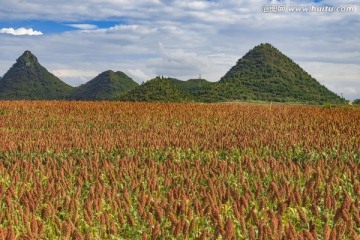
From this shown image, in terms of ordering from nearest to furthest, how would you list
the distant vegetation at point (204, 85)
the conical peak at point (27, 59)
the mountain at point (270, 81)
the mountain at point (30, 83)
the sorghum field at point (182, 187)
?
the sorghum field at point (182, 187)
the distant vegetation at point (204, 85)
the mountain at point (270, 81)
the mountain at point (30, 83)
the conical peak at point (27, 59)

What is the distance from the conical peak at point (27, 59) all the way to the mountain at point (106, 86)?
1751 centimetres

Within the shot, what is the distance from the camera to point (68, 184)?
6.89m

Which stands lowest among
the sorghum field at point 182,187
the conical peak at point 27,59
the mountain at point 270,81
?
the sorghum field at point 182,187

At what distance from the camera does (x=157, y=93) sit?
41219 millimetres

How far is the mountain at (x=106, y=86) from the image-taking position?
8394cm

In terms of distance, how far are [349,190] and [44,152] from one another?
590 cm

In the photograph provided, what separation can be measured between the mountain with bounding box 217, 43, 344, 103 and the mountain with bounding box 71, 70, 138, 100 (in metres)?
18.4

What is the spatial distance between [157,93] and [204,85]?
1687 centimetres

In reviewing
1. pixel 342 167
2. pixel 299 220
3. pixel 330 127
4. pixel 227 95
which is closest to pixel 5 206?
pixel 299 220

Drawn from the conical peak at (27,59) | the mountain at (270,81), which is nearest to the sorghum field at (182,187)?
the mountain at (270,81)

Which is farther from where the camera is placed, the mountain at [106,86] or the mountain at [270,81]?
the mountain at [106,86]

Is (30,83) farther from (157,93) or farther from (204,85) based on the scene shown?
(157,93)

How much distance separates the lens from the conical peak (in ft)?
349

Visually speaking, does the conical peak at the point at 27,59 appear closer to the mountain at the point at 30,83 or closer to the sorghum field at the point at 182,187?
the mountain at the point at 30,83
